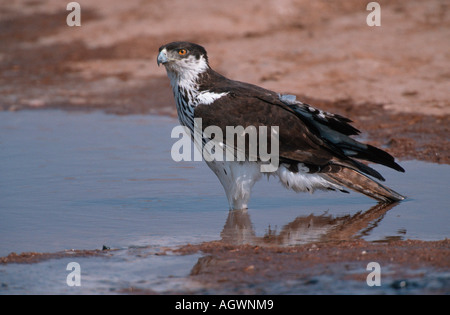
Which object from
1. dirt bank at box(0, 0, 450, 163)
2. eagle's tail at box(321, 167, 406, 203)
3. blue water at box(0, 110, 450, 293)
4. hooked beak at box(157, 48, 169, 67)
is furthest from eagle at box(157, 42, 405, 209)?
dirt bank at box(0, 0, 450, 163)

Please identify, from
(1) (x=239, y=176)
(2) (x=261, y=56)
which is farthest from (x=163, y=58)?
(2) (x=261, y=56)

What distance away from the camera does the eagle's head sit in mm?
6586

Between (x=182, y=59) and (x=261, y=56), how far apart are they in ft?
18.5

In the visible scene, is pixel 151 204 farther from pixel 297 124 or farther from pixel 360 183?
pixel 360 183

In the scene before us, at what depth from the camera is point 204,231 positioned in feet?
18.8

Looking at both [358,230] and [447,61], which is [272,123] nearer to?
[358,230]

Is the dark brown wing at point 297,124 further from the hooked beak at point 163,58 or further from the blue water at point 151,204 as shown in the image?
the hooked beak at point 163,58

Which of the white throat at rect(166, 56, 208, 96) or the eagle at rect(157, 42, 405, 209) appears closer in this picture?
the eagle at rect(157, 42, 405, 209)

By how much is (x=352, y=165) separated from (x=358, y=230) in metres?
0.78

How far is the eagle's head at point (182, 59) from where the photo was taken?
659 centimetres

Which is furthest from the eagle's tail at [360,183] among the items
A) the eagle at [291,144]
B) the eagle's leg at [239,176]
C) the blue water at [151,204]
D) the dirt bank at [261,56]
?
the dirt bank at [261,56]

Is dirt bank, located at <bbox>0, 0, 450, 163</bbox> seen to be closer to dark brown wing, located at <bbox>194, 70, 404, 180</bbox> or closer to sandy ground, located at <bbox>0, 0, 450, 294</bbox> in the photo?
sandy ground, located at <bbox>0, 0, 450, 294</bbox>

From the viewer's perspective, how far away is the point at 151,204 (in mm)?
6516

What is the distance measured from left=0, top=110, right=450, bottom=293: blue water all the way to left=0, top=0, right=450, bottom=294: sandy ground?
61.8 inches
